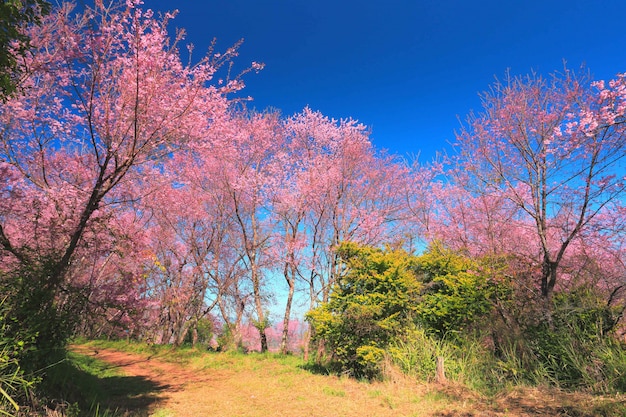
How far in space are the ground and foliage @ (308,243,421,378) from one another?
622 mm

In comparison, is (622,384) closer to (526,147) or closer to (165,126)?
(526,147)

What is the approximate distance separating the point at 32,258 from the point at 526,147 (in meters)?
9.58

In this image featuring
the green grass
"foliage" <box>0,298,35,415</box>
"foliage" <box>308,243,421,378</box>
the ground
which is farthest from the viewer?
"foliage" <box>308,243,421,378</box>

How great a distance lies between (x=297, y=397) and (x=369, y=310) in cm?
247

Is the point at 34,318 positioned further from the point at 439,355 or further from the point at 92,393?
the point at 439,355

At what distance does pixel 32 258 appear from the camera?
4.55 m

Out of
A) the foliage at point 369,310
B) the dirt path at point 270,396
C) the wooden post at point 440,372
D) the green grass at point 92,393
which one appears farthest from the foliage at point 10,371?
the wooden post at point 440,372

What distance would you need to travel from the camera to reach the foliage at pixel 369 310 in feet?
25.6

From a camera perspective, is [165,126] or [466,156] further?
[466,156]

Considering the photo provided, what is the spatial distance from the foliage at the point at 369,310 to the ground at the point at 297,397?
0.62 meters

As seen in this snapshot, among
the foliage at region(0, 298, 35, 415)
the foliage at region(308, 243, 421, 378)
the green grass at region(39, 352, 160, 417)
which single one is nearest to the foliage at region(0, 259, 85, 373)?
the foliage at region(0, 298, 35, 415)

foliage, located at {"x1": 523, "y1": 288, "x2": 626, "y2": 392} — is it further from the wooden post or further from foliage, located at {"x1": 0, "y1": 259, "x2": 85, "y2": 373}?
foliage, located at {"x1": 0, "y1": 259, "x2": 85, "y2": 373}

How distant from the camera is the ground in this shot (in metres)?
4.80

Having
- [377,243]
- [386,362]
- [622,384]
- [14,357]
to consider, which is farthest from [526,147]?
[14,357]
